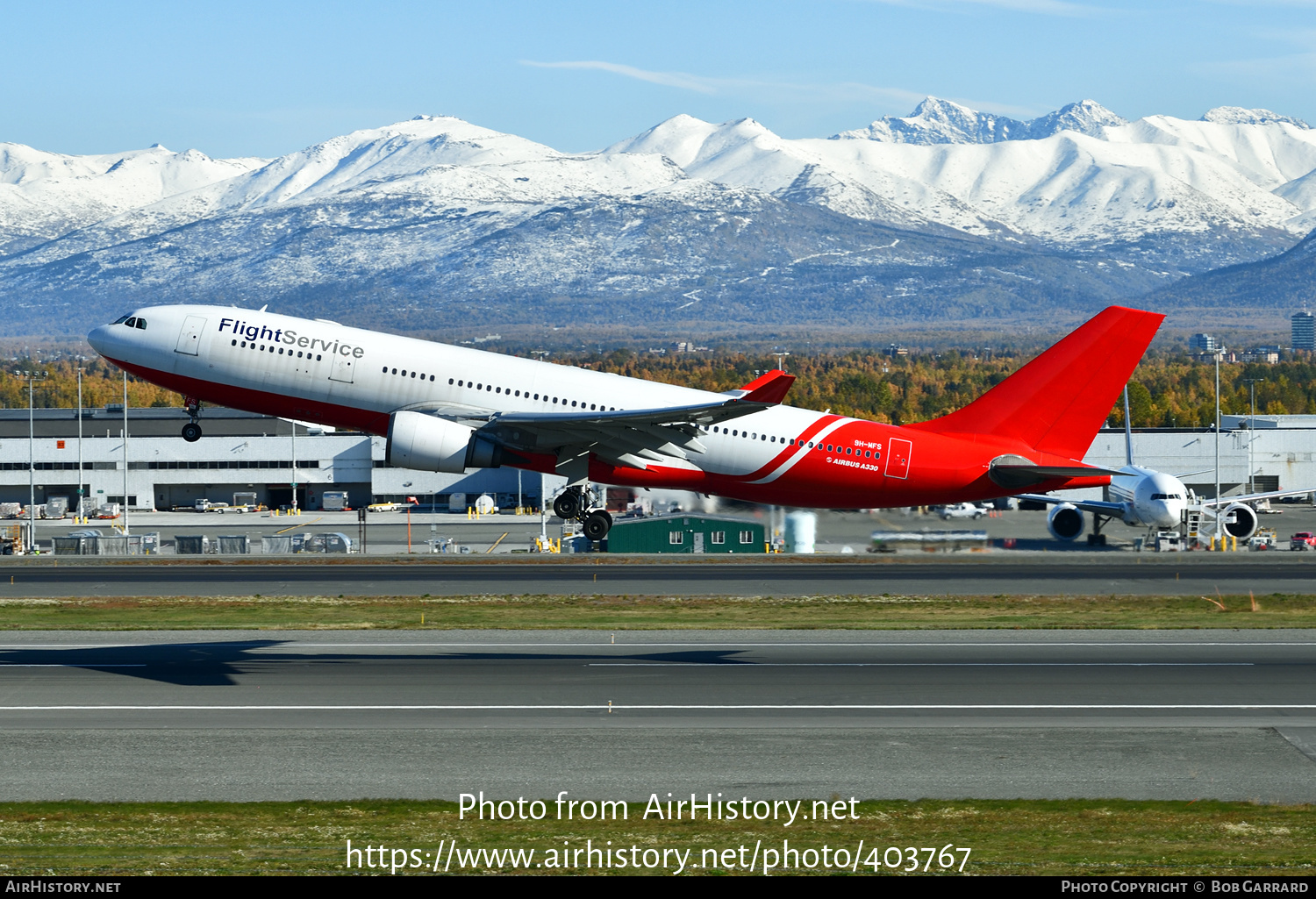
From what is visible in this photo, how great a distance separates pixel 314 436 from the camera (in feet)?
486

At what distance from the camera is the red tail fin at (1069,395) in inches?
1879

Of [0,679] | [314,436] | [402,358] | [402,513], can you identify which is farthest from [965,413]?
[314,436]

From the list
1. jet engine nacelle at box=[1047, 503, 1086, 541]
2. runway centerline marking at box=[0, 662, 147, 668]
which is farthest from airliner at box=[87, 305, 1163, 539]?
jet engine nacelle at box=[1047, 503, 1086, 541]

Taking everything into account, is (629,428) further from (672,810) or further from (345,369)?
(672,810)

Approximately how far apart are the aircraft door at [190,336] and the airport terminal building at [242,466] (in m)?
92.7

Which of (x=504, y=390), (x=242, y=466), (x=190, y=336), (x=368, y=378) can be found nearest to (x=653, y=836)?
(x=504, y=390)

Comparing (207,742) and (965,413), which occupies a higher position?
(965,413)

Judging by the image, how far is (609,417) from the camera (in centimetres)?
4209

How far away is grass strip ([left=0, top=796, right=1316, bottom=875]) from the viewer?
25.1m

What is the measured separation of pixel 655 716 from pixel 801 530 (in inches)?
811

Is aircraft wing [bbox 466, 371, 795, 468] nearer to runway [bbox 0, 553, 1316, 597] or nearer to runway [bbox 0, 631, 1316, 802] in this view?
runway [bbox 0, 631, 1316, 802]
